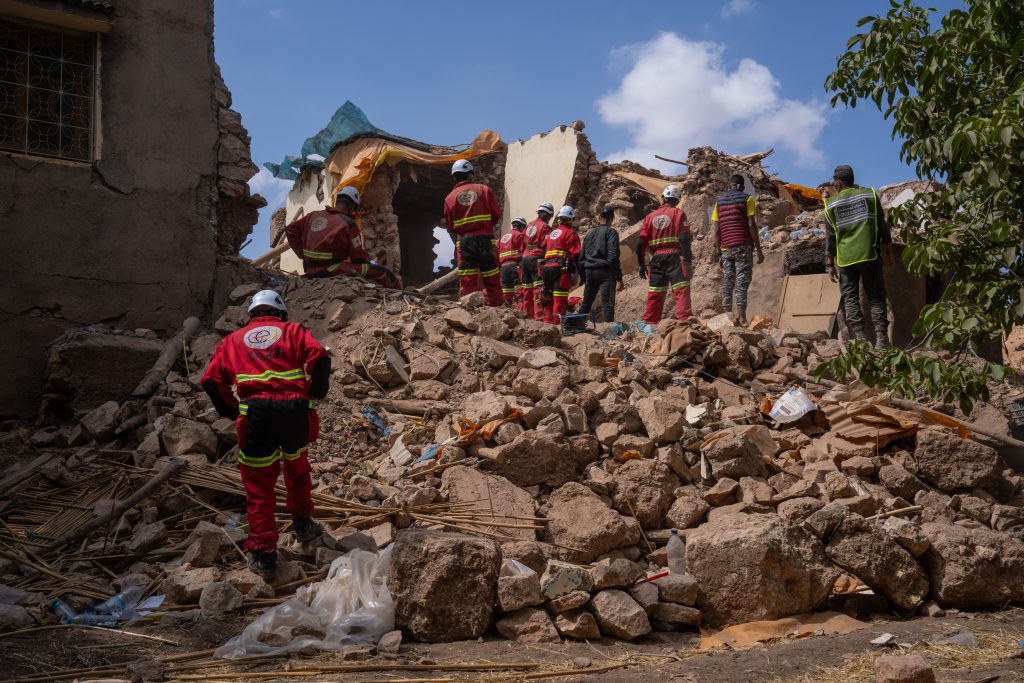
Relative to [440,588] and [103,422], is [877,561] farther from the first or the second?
[103,422]

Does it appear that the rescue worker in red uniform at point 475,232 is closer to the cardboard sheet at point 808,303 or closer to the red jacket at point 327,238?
the red jacket at point 327,238

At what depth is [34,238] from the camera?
7.60m

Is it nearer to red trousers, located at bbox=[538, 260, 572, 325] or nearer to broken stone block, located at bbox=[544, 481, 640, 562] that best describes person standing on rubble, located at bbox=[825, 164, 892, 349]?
red trousers, located at bbox=[538, 260, 572, 325]

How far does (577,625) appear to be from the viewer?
445 cm

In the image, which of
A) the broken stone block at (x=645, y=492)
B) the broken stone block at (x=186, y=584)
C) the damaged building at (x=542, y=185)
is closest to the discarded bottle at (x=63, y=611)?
the broken stone block at (x=186, y=584)

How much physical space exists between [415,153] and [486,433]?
A: 36.7 ft

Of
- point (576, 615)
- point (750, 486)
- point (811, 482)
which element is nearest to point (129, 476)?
point (576, 615)

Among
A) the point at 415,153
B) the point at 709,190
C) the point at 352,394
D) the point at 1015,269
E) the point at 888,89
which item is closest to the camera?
the point at 1015,269

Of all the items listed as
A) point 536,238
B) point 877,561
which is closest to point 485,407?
point 877,561

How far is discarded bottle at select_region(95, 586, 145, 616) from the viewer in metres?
4.71

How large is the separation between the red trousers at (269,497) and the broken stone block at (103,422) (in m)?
2.29

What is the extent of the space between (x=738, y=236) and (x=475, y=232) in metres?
3.23

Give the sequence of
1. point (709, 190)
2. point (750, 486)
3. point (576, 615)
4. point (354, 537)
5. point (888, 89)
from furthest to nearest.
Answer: point (709, 190)
point (750, 486)
point (354, 537)
point (576, 615)
point (888, 89)

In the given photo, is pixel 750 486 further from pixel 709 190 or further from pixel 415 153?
pixel 415 153
